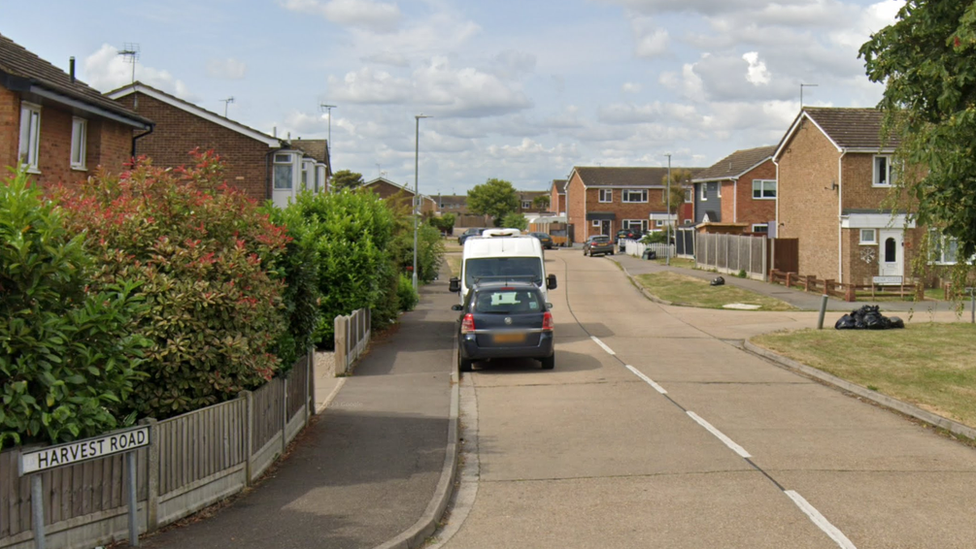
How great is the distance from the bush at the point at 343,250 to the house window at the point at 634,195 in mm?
68244

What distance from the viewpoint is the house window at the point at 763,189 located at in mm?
60406

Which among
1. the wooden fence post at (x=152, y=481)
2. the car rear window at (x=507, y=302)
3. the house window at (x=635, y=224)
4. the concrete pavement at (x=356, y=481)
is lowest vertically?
the concrete pavement at (x=356, y=481)

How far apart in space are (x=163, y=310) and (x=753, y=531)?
202 inches

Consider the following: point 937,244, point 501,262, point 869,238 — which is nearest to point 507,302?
point 501,262

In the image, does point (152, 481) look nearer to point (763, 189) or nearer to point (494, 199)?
point (763, 189)

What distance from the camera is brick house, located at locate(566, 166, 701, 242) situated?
87312 mm

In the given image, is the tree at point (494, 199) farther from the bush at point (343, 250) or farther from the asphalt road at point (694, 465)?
the asphalt road at point (694, 465)

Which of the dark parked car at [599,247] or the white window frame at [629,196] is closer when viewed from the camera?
the dark parked car at [599,247]

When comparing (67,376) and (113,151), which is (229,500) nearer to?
(67,376)

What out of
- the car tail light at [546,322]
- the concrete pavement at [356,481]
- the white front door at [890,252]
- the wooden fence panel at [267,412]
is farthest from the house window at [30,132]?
the white front door at [890,252]

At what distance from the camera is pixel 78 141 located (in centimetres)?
1850

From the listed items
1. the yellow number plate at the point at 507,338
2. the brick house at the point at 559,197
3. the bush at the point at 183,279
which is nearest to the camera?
the bush at the point at 183,279

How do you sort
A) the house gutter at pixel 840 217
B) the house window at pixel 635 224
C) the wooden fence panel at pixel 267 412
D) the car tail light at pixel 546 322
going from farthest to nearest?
the house window at pixel 635 224
the house gutter at pixel 840 217
the car tail light at pixel 546 322
the wooden fence panel at pixel 267 412

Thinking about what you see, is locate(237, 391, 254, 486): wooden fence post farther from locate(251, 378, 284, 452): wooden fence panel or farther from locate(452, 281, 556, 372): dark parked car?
locate(452, 281, 556, 372): dark parked car
